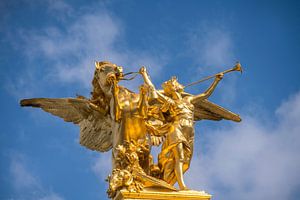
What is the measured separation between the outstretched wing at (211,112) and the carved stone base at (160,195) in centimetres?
286

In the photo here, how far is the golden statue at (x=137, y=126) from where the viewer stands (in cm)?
1015

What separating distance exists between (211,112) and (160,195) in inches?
129

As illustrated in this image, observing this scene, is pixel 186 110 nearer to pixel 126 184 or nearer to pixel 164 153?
pixel 164 153

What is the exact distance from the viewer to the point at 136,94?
37.4ft

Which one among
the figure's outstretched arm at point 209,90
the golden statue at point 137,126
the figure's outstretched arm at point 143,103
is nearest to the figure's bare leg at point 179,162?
the golden statue at point 137,126

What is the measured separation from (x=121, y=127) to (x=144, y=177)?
1197mm

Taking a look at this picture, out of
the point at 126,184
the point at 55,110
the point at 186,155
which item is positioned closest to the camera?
the point at 126,184

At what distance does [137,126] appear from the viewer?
35.8 feet

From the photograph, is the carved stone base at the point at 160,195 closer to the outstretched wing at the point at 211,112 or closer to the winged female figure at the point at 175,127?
the winged female figure at the point at 175,127

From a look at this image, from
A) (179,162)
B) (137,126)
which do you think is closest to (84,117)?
(137,126)

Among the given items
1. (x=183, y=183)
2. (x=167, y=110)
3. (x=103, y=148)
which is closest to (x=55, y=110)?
(x=103, y=148)

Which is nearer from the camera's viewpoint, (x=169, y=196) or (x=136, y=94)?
(x=169, y=196)

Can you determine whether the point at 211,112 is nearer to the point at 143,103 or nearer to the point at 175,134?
the point at 175,134

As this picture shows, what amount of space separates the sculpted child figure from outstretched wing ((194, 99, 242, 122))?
1.28m
